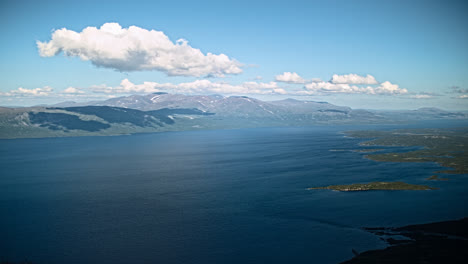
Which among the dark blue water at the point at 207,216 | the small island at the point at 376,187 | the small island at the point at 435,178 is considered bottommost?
the dark blue water at the point at 207,216

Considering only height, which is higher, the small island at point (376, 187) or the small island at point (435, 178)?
the small island at point (435, 178)

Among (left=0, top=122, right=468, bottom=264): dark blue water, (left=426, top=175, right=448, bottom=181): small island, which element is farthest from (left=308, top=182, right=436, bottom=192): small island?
(left=426, top=175, right=448, bottom=181): small island

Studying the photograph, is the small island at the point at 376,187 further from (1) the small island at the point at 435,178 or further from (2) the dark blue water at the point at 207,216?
(1) the small island at the point at 435,178

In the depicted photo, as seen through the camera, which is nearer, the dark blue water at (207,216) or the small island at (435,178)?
the dark blue water at (207,216)

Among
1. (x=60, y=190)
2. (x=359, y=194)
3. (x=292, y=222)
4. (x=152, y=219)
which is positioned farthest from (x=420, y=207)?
(x=60, y=190)

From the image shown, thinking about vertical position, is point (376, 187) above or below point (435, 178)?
below

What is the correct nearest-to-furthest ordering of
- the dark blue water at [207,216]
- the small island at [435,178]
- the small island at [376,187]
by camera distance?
1. the dark blue water at [207,216]
2. the small island at [376,187]
3. the small island at [435,178]

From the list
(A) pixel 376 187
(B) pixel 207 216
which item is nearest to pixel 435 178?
(A) pixel 376 187

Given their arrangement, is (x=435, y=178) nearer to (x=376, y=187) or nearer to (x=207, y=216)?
(x=376, y=187)

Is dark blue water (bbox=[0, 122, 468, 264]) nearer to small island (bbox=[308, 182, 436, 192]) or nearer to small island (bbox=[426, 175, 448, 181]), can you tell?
small island (bbox=[426, 175, 448, 181])

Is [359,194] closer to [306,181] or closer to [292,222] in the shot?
[306,181]

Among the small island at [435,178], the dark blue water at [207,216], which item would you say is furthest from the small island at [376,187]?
the small island at [435,178]
